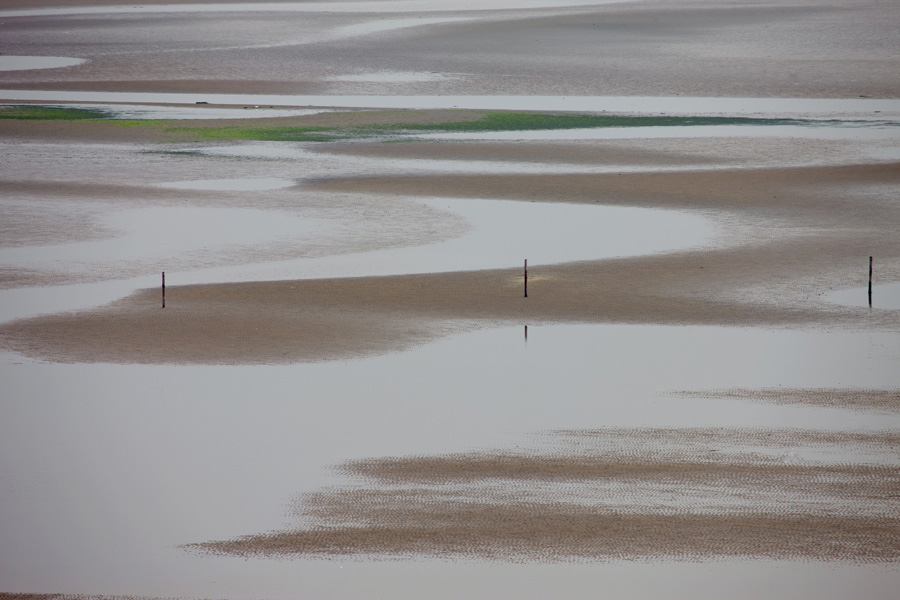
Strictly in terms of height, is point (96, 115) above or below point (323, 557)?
above

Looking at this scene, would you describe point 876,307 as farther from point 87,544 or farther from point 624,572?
point 87,544

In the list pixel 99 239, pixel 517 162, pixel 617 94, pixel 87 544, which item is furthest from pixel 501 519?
pixel 617 94

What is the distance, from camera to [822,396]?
14.2m

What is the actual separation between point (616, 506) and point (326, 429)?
11.6 ft

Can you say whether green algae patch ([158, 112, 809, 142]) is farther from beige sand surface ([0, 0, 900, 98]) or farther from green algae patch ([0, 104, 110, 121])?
beige sand surface ([0, 0, 900, 98])

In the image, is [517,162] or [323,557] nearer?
[323,557]

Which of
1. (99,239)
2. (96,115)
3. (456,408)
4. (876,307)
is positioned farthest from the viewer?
(96,115)

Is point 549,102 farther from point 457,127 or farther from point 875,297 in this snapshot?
point 875,297

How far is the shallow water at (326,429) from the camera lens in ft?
32.1

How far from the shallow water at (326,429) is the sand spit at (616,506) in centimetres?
25

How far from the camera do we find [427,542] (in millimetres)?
10289

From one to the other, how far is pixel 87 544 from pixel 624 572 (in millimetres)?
4073

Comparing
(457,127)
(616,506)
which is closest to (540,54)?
(457,127)

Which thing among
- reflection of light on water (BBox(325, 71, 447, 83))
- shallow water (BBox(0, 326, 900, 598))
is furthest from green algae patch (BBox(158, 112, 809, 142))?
shallow water (BBox(0, 326, 900, 598))
